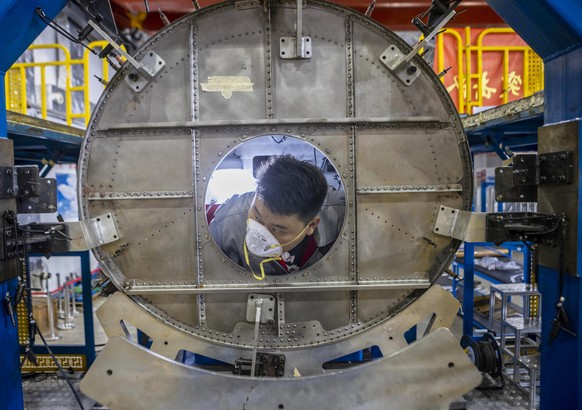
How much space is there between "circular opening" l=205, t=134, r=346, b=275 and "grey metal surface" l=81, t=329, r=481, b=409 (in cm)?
100

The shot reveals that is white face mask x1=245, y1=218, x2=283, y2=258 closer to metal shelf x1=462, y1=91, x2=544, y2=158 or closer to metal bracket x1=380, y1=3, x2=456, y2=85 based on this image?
metal bracket x1=380, y1=3, x2=456, y2=85

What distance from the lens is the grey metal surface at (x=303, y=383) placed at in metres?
2.37

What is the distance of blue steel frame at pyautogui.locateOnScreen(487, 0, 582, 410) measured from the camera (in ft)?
7.73

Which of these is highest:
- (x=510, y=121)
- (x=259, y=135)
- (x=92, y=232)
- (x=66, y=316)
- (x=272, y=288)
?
(x=510, y=121)

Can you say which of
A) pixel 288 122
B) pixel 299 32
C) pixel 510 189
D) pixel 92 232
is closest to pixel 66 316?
pixel 92 232

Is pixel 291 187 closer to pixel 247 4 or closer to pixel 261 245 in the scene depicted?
pixel 261 245

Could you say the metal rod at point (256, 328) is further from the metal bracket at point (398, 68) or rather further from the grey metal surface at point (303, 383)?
the metal bracket at point (398, 68)

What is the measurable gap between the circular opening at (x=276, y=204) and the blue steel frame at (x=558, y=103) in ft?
5.20

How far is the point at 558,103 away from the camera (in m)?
2.57

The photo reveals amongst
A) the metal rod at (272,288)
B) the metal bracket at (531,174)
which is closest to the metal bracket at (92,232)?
the metal rod at (272,288)

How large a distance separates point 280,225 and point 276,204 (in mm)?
184

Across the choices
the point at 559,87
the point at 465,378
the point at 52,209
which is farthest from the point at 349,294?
the point at 52,209

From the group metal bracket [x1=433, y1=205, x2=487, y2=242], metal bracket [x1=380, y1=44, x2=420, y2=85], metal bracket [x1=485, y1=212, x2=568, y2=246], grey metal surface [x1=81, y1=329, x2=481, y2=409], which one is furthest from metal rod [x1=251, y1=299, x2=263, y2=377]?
metal bracket [x1=380, y1=44, x2=420, y2=85]

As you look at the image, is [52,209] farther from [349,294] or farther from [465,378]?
[465,378]
